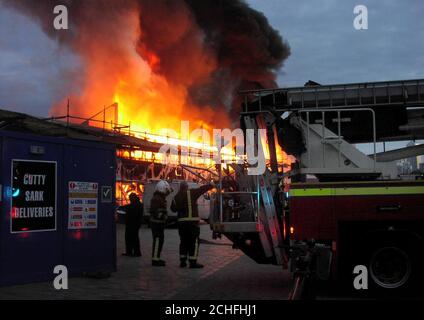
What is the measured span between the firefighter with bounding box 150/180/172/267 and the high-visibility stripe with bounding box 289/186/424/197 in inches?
175

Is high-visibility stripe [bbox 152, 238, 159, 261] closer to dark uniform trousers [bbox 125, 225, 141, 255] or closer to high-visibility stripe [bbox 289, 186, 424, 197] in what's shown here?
dark uniform trousers [bbox 125, 225, 141, 255]

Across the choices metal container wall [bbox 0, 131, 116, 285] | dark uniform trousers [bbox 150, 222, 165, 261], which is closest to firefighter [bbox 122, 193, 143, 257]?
dark uniform trousers [bbox 150, 222, 165, 261]

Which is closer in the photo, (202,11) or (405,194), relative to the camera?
(405,194)

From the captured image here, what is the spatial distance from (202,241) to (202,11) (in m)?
25.7

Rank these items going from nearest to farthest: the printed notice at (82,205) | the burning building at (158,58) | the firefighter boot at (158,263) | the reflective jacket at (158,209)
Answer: the printed notice at (82,205) → the firefighter boot at (158,263) → the reflective jacket at (158,209) → the burning building at (158,58)

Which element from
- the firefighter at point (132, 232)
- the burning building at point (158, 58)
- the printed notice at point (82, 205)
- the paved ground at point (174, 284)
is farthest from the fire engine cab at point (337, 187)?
the burning building at point (158, 58)

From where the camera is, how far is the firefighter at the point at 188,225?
11219 mm

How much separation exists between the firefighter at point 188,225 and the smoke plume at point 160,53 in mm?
25056

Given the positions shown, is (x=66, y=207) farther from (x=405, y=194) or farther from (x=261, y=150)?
(x=405, y=194)

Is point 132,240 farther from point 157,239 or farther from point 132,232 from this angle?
point 157,239

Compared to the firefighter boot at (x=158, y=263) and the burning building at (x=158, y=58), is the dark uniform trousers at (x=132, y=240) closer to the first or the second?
the firefighter boot at (x=158, y=263)

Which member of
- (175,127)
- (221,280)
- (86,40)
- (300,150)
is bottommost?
(221,280)

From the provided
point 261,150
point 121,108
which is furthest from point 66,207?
point 121,108

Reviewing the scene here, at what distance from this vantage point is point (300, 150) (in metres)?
A: 8.27
